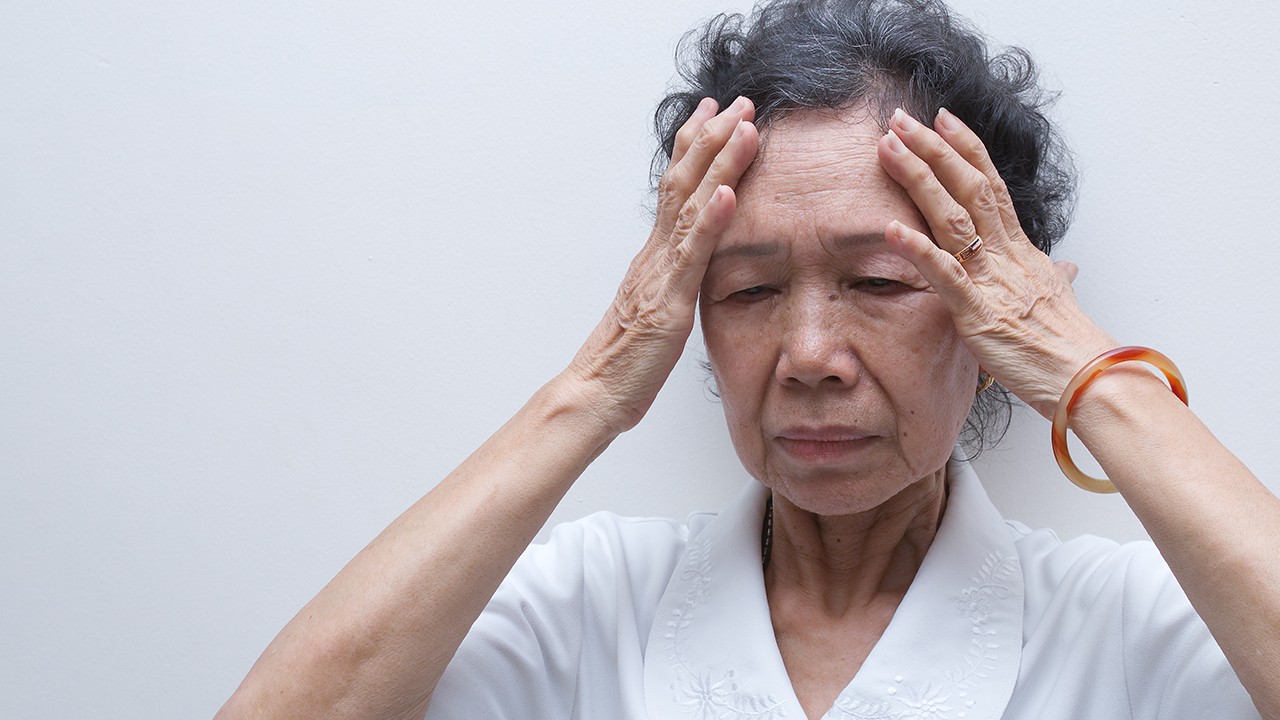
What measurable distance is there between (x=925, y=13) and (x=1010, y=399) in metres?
0.58

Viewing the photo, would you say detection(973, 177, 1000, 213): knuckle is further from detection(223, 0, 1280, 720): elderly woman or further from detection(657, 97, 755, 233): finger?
detection(657, 97, 755, 233): finger

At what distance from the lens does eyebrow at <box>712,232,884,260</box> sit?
50.8 inches

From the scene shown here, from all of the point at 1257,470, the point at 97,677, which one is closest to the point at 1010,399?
the point at 1257,470

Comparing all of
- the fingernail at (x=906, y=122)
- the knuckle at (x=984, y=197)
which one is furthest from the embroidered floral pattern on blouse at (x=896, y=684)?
the fingernail at (x=906, y=122)

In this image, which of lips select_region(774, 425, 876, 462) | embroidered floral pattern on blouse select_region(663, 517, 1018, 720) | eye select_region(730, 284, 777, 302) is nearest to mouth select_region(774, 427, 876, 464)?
lips select_region(774, 425, 876, 462)

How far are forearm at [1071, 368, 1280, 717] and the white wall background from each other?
481 mm

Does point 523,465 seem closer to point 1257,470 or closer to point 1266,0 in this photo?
point 1257,470

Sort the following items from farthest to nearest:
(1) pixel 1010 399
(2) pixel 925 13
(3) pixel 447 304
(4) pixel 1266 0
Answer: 1. (3) pixel 447 304
2. (1) pixel 1010 399
3. (4) pixel 1266 0
4. (2) pixel 925 13

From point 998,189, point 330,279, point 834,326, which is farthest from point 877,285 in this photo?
point 330,279

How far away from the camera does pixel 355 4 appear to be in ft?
5.92

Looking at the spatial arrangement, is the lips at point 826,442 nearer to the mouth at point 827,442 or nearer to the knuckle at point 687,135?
the mouth at point 827,442

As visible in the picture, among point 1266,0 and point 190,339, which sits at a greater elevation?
point 1266,0

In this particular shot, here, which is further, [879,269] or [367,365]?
[367,365]

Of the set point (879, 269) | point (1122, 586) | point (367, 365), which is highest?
point (879, 269)
